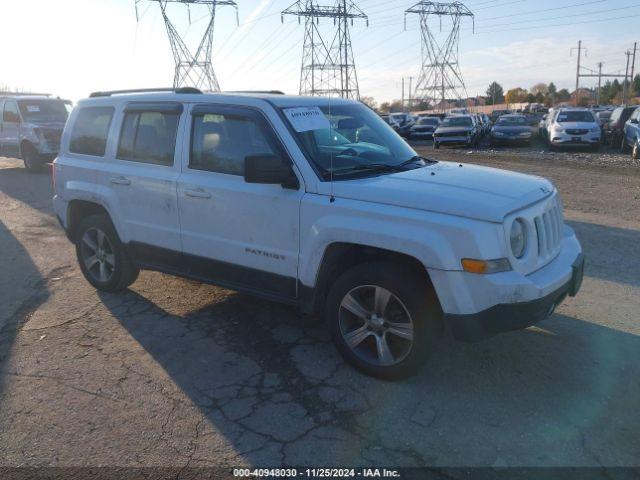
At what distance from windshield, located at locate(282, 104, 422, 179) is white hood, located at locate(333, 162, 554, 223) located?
10.0 inches

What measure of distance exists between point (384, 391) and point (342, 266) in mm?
918

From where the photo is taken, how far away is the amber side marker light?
344cm

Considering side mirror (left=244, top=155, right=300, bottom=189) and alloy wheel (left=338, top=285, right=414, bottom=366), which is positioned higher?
side mirror (left=244, top=155, right=300, bottom=189)

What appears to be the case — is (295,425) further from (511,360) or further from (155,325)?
(155,325)

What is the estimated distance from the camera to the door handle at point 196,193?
4652 mm

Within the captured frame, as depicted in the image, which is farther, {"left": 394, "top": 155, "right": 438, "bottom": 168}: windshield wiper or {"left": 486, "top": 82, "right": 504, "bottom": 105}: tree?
{"left": 486, "top": 82, "right": 504, "bottom": 105}: tree

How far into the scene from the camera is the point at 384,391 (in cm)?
386

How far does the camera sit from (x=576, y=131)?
72.1ft

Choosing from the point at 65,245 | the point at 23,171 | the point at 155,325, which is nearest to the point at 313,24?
the point at 23,171

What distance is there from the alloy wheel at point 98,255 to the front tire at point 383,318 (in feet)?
8.94

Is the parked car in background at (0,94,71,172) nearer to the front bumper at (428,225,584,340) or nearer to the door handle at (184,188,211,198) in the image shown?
the door handle at (184,188,211,198)

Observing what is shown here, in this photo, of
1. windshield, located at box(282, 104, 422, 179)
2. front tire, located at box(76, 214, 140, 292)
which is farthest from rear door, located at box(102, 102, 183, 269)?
windshield, located at box(282, 104, 422, 179)

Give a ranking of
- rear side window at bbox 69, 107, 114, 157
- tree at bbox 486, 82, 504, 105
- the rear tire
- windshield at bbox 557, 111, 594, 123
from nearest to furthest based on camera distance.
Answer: rear side window at bbox 69, 107, 114, 157 < the rear tire < windshield at bbox 557, 111, 594, 123 < tree at bbox 486, 82, 504, 105

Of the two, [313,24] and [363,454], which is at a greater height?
[313,24]
